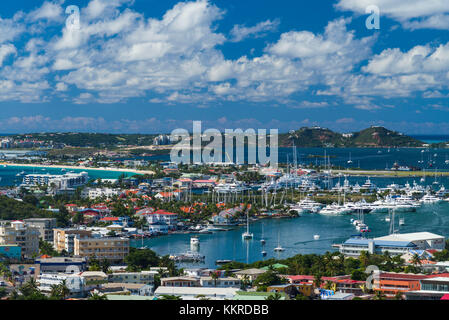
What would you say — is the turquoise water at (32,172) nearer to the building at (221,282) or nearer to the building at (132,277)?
the building at (132,277)

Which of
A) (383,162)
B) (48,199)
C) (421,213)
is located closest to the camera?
(421,213)

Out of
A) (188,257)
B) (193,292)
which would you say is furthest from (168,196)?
(193,292)

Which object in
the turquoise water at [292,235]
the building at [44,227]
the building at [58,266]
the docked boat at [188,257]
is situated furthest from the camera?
the building at [44,227]

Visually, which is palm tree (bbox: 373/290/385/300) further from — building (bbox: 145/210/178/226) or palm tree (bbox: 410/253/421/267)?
building (bbox: 145/210/178/226)

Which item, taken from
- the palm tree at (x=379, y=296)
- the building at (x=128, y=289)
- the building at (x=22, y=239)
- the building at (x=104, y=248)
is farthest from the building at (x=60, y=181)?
the palm tree at (x=379, y=296)
